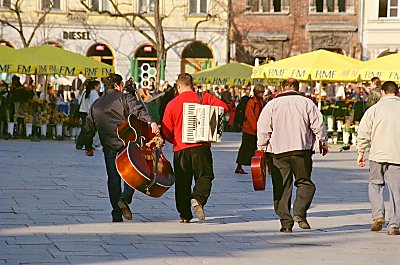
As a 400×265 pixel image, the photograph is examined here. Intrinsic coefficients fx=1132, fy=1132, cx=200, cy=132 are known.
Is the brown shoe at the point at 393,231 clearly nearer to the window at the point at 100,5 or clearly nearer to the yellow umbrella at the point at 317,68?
the yellow umbrella at the point at 317,68

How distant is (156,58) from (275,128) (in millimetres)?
37946

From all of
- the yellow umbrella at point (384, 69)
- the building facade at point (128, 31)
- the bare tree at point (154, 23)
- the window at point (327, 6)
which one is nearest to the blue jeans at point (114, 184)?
the yellow umbrella at point (384, 69)

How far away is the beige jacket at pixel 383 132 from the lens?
12.1 meters

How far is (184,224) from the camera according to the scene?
12430 millimetres

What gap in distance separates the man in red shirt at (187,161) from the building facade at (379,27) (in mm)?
37961

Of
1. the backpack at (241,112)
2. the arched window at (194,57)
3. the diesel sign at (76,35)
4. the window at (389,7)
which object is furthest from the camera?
the arched window at (194,57)

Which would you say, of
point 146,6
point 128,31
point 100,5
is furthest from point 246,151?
point 100,5

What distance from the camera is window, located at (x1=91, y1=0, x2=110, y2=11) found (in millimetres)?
49719

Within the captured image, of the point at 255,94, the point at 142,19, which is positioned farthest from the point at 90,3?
the point at 255,94

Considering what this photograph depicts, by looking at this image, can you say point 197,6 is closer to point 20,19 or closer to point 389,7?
point 20,19

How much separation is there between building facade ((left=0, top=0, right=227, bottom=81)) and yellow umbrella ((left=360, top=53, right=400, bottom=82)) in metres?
20.8

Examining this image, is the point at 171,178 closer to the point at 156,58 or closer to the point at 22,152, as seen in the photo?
the point at 22,152

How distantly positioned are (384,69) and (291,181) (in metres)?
16.1

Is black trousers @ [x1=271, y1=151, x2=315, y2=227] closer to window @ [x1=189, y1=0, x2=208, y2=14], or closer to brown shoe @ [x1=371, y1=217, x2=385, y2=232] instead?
brown shoe @ [x1=371, y1=217, x2=385, y2=232]
